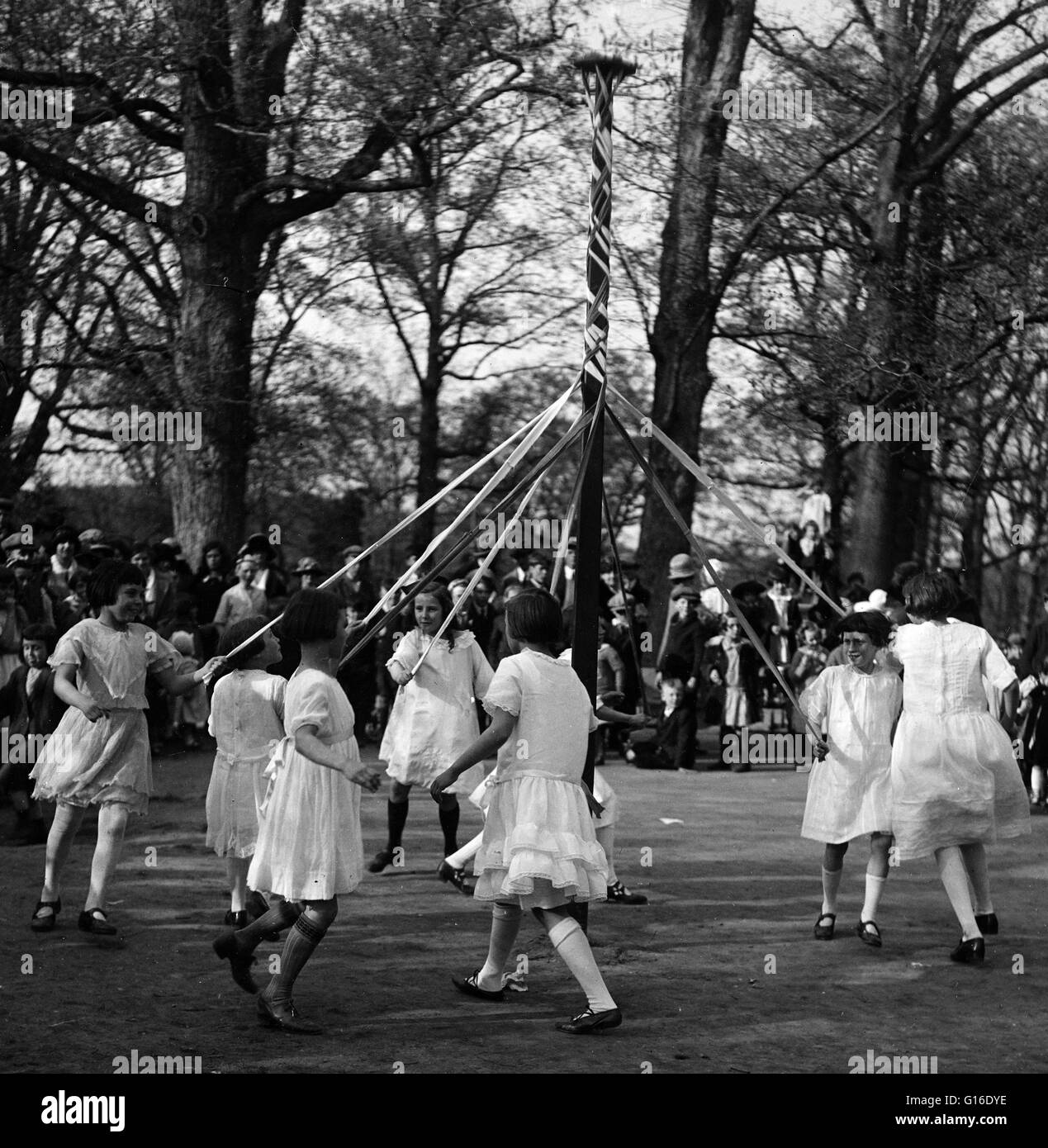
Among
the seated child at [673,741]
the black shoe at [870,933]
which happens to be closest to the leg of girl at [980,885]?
the black shoe at [870,933]

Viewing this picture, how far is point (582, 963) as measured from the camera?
563 cm

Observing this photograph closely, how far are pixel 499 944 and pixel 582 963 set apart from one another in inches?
19.9

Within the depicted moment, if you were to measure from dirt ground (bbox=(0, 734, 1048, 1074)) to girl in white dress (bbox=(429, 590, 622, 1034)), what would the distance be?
25cm

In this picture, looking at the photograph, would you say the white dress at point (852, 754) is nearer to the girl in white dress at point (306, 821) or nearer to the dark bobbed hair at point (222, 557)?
the girl in white dress at point (306, 821)

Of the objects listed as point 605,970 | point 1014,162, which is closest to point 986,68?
point 1014,162

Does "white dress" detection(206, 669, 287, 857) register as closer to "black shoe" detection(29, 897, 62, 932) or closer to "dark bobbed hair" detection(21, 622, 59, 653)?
A: "black shoe" detection(29, 897, 62, 932)

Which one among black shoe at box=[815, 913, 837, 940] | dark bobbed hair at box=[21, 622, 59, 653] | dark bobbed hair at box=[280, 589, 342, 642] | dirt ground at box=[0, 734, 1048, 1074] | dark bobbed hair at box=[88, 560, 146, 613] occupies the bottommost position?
dirt ground at box=[0, 734, 1048, 1074]

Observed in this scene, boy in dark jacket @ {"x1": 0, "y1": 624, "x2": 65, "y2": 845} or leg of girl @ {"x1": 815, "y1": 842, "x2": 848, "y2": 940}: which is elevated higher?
boy in dark jacket @ {"x1": 0, "y1": 624, "x2": 65, "y2": 845}

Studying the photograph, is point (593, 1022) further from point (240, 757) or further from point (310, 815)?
point (240, 757)

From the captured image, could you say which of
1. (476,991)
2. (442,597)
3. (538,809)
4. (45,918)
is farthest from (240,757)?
(538,809)

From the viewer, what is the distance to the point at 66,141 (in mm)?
15086

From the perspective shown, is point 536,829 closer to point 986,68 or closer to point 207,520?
point 207,520

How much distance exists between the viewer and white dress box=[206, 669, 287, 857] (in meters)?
7.28

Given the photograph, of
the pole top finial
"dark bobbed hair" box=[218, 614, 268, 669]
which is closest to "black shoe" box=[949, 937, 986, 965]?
"dark bobbed hair" box=[218, 614, 268, 669]
